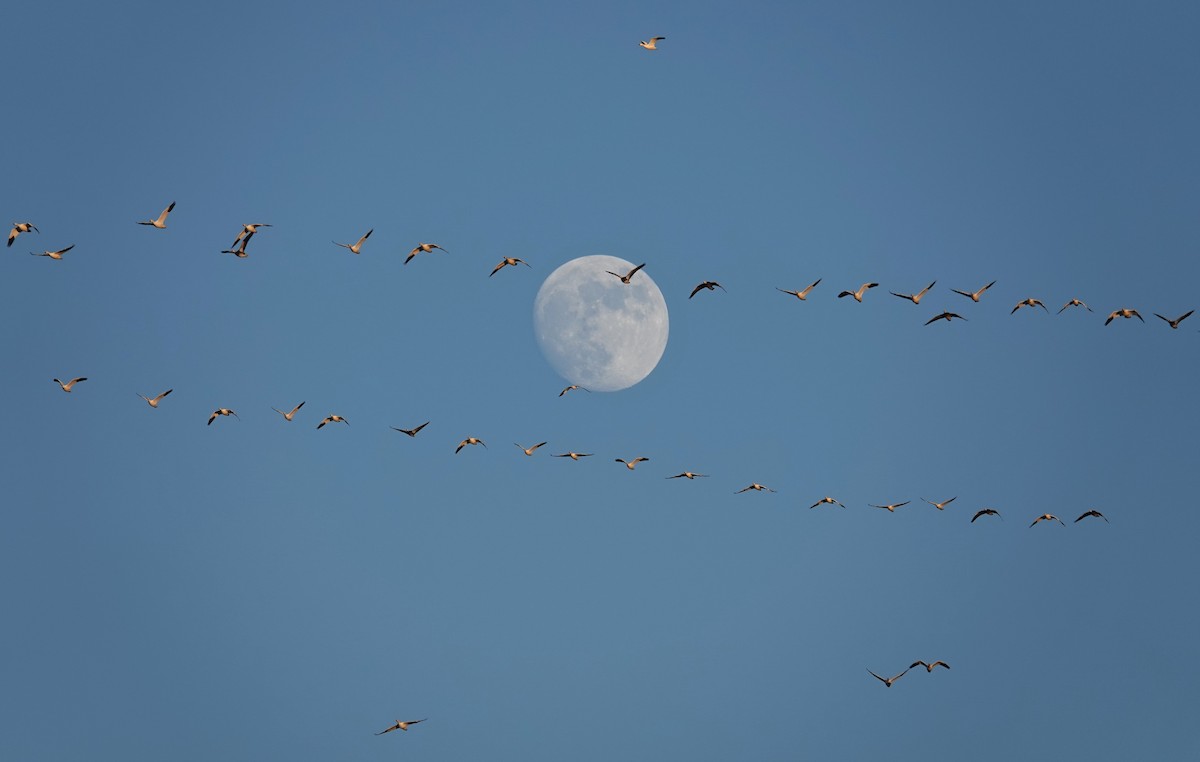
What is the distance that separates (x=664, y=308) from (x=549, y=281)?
13.2 meters

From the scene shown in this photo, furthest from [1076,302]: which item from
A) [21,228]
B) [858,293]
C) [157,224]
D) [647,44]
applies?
[21,228]

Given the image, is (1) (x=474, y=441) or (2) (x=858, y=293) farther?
(1) (x=474, y=441)

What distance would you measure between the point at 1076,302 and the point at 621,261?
5455cm

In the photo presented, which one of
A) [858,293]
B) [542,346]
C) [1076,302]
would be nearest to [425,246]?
[858,293]

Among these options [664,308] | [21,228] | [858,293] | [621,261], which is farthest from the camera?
[664,308]

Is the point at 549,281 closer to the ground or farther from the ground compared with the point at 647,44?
closer to the ground

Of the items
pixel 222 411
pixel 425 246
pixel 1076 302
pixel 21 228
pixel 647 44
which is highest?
pixel 647 44

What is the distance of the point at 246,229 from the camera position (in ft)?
→ 277

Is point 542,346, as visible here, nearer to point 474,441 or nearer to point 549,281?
point 549,281

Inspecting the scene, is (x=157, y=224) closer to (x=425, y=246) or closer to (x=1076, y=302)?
(x=425, y=246)

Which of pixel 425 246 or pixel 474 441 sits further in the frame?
pixel 474 441

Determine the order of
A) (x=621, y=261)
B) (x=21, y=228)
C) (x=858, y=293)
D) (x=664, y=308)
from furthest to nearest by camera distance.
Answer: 1. (x=664, y=308)
2. (x=621, y=261)
3. (x=858, y=293)
4. (x=21, y=228)

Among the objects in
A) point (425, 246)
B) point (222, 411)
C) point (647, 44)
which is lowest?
point (222, 411)

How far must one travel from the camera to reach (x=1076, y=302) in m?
101
